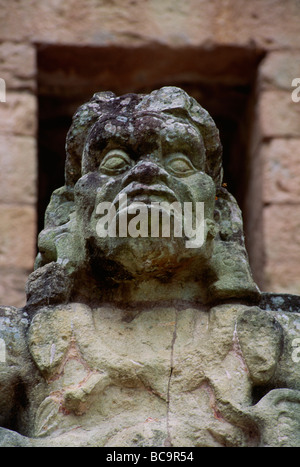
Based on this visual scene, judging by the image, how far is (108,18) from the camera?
21.2 feet

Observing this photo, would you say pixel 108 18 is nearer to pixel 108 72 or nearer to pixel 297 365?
pixel 108 72

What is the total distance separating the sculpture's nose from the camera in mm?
3369

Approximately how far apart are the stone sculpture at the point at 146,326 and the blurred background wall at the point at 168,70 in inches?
101

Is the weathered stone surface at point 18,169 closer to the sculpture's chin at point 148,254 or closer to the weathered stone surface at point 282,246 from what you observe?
the weathered stone surface at point 282,246

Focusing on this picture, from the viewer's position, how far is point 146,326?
3.42 metres

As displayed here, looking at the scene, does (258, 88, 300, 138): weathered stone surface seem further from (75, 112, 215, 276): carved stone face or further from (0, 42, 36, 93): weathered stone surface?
(75, 112, 215, 276): carved stone face

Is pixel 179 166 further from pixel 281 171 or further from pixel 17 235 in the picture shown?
pixel 281 171

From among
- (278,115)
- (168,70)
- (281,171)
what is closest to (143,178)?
(281,171)

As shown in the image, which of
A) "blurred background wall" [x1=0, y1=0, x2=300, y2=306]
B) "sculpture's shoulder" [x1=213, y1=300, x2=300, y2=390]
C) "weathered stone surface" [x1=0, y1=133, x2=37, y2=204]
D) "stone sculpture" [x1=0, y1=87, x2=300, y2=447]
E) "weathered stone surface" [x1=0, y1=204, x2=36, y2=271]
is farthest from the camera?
"blurred background wall" [x1=0, y1=0, x2=300, y2=306]

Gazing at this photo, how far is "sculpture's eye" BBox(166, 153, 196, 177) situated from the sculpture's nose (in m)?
0.11

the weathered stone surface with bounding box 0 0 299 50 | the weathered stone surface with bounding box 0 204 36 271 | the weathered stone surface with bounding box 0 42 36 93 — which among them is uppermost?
the weathered stone surface with bounding box 0 0 299 50

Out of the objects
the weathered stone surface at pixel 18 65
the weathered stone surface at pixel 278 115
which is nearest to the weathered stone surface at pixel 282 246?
the weathered stone surface at pixel 278 115

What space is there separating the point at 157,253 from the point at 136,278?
0.16 meters

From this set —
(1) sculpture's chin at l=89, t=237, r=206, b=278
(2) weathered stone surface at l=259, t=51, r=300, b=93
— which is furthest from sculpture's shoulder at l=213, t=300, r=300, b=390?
(2) weathered stone surface at l=259, t=51, r=300, b=93
